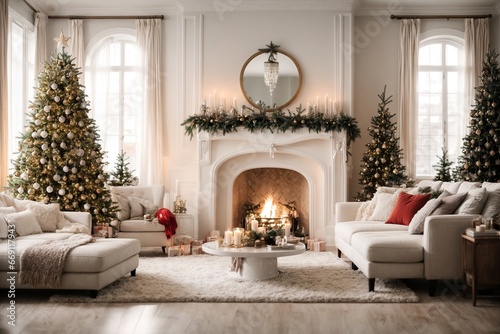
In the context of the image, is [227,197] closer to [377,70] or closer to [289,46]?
[289,46]

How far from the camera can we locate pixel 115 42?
9312 millimetres

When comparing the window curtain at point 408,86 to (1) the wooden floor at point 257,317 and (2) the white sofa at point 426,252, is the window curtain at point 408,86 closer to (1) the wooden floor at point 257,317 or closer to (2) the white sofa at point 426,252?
(2) the white sofa at point 426,252

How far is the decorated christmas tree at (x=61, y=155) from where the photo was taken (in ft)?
24.3

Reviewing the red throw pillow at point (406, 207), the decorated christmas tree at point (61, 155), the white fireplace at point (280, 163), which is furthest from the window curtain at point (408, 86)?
the decorated christmas tree at point (61, 155)

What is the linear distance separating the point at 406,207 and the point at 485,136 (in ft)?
8.66

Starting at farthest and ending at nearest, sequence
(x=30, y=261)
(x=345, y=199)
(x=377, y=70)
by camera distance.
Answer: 1. (x=377, y=70)
2. (x=345, y=199)
3. (x=30, y=261)

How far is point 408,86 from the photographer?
8.97 meters

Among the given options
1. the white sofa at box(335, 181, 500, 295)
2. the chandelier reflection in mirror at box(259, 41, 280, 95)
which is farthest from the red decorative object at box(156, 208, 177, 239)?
the white sofa at box(335, 181, 500, 295)

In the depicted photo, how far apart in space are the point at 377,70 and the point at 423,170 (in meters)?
1.79

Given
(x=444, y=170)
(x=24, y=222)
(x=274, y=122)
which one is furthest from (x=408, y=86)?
(x=24, y=222)

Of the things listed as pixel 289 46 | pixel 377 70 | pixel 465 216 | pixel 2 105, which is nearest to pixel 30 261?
pixel 2 105

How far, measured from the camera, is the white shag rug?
4816 mm

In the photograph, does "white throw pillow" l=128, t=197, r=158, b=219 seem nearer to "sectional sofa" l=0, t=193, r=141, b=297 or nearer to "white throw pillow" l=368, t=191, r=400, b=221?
"sectional sofa" l=0, t=193, r=141, b=297

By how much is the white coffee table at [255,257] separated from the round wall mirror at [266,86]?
134 inches
